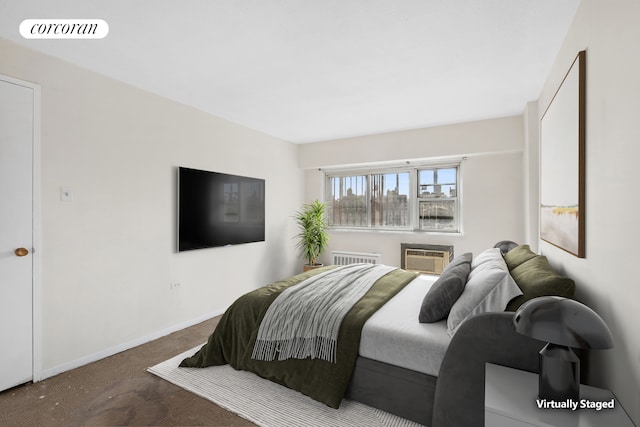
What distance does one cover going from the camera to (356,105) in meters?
3.49

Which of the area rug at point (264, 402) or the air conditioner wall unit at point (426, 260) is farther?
the air conditioner wall unit at point (426, 260)

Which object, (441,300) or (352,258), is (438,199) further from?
(441,300)

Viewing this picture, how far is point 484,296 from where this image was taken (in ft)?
A: 5.96

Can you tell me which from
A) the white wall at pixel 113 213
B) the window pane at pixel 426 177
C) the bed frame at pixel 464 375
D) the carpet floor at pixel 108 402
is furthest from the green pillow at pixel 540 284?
the white wall at pixel 113 213

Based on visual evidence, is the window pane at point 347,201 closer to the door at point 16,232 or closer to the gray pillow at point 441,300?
the gray pillow at point 441,300

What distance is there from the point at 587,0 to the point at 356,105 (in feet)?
6.82

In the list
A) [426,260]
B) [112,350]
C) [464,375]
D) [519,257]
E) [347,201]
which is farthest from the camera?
[347,201]

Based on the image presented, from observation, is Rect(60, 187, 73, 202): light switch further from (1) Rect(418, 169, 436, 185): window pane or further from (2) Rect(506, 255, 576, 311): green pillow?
(1) Rect(418, 169, 436, 185): window pane

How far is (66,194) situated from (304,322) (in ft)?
7.16

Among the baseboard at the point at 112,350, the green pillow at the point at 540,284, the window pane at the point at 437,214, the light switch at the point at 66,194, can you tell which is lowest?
the baseboard at the point at 112,350

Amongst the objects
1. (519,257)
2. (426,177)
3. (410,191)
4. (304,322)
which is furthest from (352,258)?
(304,322)

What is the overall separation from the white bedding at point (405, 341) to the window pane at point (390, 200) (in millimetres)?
2893

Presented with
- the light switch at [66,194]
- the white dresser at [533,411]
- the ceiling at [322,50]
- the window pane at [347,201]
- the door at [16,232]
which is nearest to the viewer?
the white dresser at [533,411]

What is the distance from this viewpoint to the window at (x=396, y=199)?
4.62 metres
